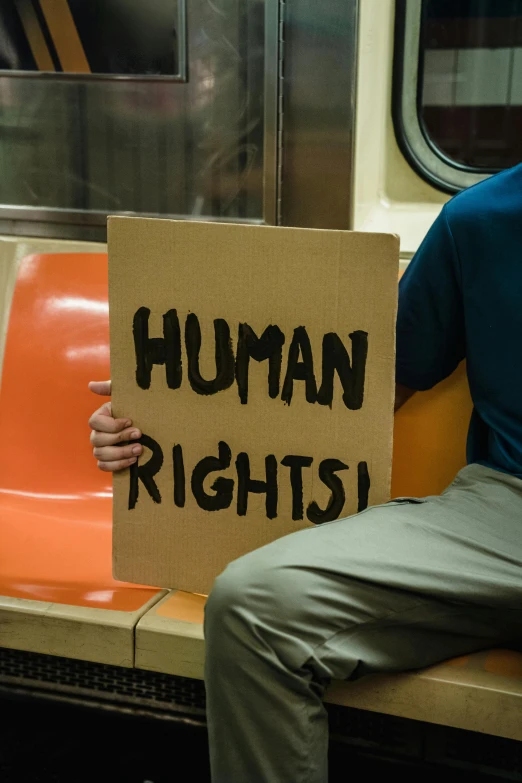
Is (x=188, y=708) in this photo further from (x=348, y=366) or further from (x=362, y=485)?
(x=348, y=366)

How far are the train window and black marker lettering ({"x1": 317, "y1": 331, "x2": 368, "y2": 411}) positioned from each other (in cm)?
104

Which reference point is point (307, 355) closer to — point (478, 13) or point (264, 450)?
point (264, 450)

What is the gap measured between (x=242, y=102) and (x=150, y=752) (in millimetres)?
1625

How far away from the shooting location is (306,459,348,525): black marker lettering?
1380 millimetres

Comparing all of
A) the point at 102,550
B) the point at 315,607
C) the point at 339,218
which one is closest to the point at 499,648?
the point at 315,607

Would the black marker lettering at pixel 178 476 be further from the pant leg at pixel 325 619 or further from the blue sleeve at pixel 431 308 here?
the blue sleeve at pixel 431 308

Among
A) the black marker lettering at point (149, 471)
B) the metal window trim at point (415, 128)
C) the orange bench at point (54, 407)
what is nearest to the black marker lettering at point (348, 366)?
the black marker lettering at point (149, 471)

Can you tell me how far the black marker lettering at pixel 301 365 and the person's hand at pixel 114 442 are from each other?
0.30 m

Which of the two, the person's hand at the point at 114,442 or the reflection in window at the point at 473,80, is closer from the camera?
the person's hand at the point at 114,442

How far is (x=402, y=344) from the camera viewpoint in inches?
61.0

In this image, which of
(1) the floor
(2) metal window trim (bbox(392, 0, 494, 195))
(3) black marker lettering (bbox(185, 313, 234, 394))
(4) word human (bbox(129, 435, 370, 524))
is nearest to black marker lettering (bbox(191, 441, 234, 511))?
(4) word human (bbox(129, 435, 370, 524))

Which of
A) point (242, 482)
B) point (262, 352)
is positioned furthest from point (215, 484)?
point (262, 352)

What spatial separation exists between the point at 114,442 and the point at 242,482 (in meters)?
0.24

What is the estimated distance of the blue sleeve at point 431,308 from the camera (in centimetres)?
150
